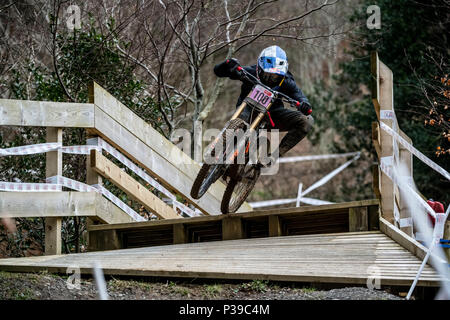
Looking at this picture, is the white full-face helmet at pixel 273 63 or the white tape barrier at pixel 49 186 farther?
the white full-face helmet at pixel 273 63

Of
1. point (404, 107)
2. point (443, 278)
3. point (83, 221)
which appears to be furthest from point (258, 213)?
point (404, 107)

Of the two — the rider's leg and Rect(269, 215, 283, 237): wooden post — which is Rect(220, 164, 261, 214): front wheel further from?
Rect(269, 215, 283, 237): wooden post

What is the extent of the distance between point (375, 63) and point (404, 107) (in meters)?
11.3

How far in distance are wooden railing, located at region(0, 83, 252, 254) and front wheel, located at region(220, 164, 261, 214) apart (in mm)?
1037

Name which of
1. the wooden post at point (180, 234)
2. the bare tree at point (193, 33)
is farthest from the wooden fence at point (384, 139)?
the bare tree at point (193, 33)

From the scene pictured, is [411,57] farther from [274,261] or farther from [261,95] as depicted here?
[274,261]

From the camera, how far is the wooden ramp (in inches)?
199

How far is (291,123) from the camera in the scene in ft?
24.4

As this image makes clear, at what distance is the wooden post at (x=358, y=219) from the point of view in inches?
238

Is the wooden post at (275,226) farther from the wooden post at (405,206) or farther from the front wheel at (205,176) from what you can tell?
the wooden post at (405,206)

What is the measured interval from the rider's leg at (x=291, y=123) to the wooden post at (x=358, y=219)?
1565 mm

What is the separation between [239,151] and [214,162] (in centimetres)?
35

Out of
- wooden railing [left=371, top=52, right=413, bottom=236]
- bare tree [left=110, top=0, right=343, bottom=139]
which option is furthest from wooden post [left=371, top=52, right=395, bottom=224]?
bare tree [left=110, top=0, right=343, bottom=139]
